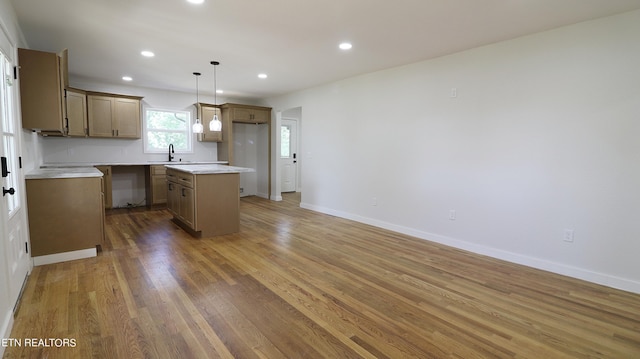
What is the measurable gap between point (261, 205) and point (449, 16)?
496cm

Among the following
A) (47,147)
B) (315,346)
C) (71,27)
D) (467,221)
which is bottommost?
(315,346)

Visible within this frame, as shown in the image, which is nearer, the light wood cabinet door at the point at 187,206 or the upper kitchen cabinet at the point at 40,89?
the upper kitchen cabinet at the point at 40,89

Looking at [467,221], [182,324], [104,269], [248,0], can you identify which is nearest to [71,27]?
[248,0]

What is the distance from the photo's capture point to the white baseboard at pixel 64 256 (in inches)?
123

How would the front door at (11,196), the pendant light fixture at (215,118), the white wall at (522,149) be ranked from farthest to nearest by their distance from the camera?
the pendant light fixture at (215,118), the white wall at (522,149), the front door at (11,196)

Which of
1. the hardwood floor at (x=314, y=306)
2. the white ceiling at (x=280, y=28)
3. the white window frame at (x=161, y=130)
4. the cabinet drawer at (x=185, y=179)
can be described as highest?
the white ceiling at (x=280, y=28)

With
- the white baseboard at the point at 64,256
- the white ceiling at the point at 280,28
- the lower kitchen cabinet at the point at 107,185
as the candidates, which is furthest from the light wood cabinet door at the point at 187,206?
the lower kitchen cabinet at the point at 107,185

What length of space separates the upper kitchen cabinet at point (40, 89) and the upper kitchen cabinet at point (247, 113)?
12.3 ft

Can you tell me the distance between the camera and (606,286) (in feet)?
9.30

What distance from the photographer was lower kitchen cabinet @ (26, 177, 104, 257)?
10.1 feet

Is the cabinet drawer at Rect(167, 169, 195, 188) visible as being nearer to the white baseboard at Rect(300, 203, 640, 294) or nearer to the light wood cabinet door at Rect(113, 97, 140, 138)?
the light wood cabinet door at Rect(113, 97, 140, 138)

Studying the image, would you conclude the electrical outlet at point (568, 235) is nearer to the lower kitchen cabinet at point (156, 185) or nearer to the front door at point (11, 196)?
the front door at point (11, 196)

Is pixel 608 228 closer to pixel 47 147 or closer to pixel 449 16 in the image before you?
pixel 449 16

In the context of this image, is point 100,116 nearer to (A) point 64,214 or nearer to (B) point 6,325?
(A) point 64,214
